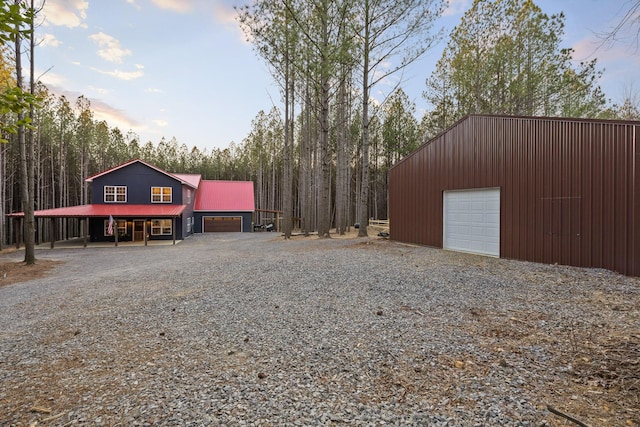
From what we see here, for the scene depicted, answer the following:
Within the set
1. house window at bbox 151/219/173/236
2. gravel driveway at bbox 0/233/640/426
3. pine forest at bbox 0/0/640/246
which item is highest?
pine forest at bbox 0/0/640/246

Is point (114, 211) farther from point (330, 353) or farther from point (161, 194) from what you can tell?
point (330, 353)

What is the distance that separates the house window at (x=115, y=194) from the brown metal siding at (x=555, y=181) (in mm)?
21517

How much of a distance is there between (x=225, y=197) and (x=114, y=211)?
1156 centimetres

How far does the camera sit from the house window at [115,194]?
21.6m

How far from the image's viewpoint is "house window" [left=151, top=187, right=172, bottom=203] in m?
22.5

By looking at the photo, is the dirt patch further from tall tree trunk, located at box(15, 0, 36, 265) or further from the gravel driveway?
the gravel driveway

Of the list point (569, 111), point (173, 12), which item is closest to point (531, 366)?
point (173, 12)

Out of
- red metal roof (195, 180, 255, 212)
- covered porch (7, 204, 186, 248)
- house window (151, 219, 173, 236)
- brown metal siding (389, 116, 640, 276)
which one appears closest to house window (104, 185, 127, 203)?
covered porch (7, 204, 186, 248)

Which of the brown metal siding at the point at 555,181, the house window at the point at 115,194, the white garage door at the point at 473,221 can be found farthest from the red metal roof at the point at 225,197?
the brown metal siding at the point at 555,181

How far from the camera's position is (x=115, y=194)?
71.5ft

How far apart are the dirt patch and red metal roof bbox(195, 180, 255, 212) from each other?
55.7 feet

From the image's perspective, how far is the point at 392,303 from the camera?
521 cm

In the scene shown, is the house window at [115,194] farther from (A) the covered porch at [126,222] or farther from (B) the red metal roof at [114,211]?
(A) the covered porch at [126,222]

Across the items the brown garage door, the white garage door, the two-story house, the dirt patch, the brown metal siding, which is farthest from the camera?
the brown garage door
